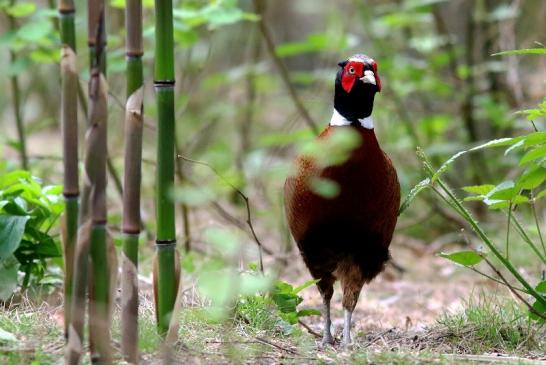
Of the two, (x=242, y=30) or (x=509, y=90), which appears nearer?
(x=509, y=90)

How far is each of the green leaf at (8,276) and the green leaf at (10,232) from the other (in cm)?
7

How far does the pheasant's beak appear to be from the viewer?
141 inches

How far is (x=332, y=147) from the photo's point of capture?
2.90m

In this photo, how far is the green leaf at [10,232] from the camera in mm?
3363

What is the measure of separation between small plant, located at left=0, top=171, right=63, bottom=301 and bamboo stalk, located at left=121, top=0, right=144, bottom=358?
3.15 ft

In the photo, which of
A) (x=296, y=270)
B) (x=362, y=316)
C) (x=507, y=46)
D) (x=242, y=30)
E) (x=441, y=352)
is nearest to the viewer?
(x=441, y=352)

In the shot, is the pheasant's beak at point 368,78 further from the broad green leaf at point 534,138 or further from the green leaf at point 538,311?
the green leaf at point 538,311

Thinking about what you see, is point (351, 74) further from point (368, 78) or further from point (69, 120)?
point (69, 120)

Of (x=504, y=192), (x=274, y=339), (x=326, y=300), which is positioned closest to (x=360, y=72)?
(x=504, y=192)

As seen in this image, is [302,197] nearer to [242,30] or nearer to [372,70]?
[372,70]

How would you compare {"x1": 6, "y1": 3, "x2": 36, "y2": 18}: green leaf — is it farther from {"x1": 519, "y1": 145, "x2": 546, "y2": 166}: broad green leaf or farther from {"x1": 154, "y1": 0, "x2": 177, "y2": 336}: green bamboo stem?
{"x1": 519, "y1": 145, "x2": 546, "y2": 166}: broad green leaf

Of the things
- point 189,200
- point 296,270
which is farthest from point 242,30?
point 189,200

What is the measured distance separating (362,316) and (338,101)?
4.93 ft

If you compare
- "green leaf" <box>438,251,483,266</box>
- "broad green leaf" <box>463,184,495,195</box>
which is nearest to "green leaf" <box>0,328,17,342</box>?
"green leaf" <box>438,251,483,266</box>
